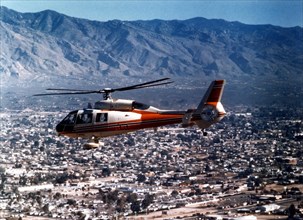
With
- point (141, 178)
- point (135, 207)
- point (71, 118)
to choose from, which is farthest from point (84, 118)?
point (141, 178)

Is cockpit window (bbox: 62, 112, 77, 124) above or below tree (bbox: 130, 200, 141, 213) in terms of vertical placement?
above

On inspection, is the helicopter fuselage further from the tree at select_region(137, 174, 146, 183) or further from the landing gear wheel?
the tree at select_region(137, 174, 146, 183)

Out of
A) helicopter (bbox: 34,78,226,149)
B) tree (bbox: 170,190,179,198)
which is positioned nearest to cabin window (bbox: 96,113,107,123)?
helicopter (bbox: 34,78,226,149)

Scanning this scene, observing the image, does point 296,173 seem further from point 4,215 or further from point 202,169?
point 4,215

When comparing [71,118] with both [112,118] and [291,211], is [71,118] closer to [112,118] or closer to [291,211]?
[112,118]

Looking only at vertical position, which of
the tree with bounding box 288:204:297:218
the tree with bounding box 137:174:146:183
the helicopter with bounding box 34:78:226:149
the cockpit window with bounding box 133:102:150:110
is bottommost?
the tree with bounding box 288:204:297:218

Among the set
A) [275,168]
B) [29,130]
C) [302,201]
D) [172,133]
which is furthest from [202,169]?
[29,130]

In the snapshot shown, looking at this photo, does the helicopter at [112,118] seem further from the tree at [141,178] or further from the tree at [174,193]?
the tree at [141,178]

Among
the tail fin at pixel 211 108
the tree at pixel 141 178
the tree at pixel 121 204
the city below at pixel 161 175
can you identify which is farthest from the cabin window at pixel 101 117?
the tree at pixel 141 178
